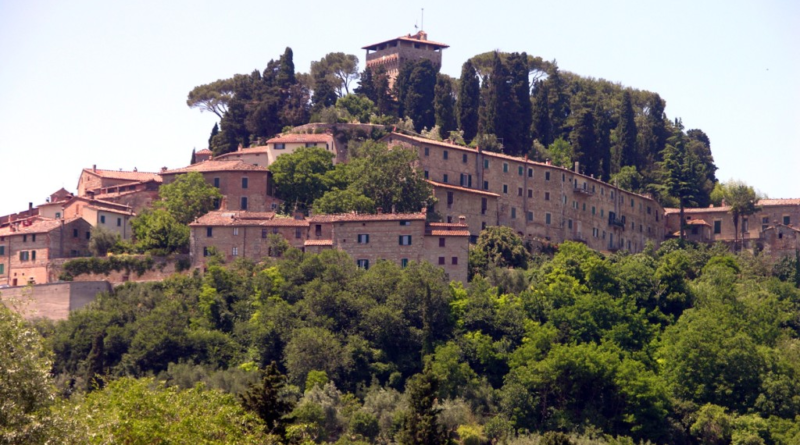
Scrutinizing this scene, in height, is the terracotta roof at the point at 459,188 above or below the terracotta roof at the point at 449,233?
above

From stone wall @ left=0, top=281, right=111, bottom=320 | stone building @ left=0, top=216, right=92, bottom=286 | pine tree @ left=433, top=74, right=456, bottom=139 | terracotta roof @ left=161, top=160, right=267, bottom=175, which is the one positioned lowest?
stone wall @ left=0, top=281, right=111, bottom=320

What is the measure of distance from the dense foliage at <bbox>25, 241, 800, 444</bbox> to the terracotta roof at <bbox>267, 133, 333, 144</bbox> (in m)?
13.8

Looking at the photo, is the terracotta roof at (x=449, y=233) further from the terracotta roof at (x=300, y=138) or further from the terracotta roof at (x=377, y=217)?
the terracotta roof at (x=300, y=138)

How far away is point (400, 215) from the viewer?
71750mm

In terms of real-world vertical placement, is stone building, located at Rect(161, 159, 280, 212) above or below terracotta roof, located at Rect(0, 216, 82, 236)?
above

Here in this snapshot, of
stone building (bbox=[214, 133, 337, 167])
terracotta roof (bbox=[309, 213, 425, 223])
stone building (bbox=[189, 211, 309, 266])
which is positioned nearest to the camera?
terracotta roof (bbox=[309, 213, 425, 223])

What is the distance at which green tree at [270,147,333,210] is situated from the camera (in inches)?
3100

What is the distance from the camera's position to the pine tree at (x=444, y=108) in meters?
89.6

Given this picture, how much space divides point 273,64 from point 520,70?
51.7ft

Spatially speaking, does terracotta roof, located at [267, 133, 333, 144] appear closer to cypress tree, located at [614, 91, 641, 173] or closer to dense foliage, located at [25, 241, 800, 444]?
dense foliage, located at [25, 241, 800, 444]

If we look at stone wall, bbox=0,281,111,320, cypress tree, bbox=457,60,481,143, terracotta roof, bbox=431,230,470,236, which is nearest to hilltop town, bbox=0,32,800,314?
terracotta roof, bbox=431,230,470,236

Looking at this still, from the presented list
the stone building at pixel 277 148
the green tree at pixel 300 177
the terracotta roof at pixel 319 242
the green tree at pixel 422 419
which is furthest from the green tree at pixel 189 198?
the green tree at pixel 422 419

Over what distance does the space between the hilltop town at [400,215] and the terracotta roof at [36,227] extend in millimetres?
135

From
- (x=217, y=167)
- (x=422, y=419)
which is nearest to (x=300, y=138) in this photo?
(x=217, y=167)
